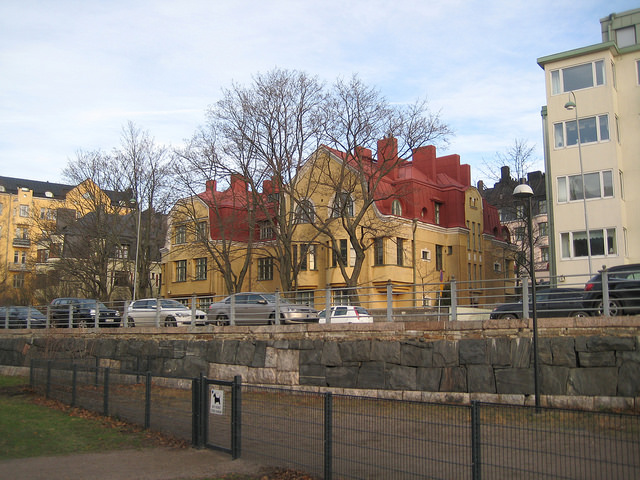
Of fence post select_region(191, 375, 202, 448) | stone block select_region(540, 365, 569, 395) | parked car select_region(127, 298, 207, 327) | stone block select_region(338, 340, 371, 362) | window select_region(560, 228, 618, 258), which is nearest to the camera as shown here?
fence post select_region(191, 375, 202, 448)

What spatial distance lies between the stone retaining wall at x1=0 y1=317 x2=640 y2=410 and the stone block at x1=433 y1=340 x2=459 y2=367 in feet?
0.08

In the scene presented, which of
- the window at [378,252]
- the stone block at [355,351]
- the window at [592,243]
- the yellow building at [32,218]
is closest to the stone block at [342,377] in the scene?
the stone block at [355,351]

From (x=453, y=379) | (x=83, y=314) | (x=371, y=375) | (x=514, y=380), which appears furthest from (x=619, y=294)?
(x=83, y=314)

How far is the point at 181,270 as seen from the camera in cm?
5756

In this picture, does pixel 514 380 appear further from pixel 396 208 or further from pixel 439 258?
pixel 439 258

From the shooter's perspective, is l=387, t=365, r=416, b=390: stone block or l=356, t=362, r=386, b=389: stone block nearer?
l=387, t=365, r=416, b=390: stone block

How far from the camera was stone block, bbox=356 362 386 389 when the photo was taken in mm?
16516

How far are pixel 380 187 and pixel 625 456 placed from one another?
4065 cm

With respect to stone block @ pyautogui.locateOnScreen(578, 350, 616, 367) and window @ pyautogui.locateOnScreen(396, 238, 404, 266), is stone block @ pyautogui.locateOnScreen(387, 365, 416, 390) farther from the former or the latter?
window @ pyautogui.locateOnScreen(396, 238, 404, 266)

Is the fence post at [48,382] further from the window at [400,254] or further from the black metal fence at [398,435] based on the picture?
the window at [400,254]

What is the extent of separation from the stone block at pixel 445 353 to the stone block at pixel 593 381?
8.83ft

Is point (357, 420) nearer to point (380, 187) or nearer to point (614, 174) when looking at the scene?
point (614, 174)

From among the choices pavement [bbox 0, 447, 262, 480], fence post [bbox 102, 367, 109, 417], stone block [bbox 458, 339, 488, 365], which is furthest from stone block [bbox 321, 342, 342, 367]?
pavement [bbox 0, 447, 262, 480]

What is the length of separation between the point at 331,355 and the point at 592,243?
22126 millimetres
